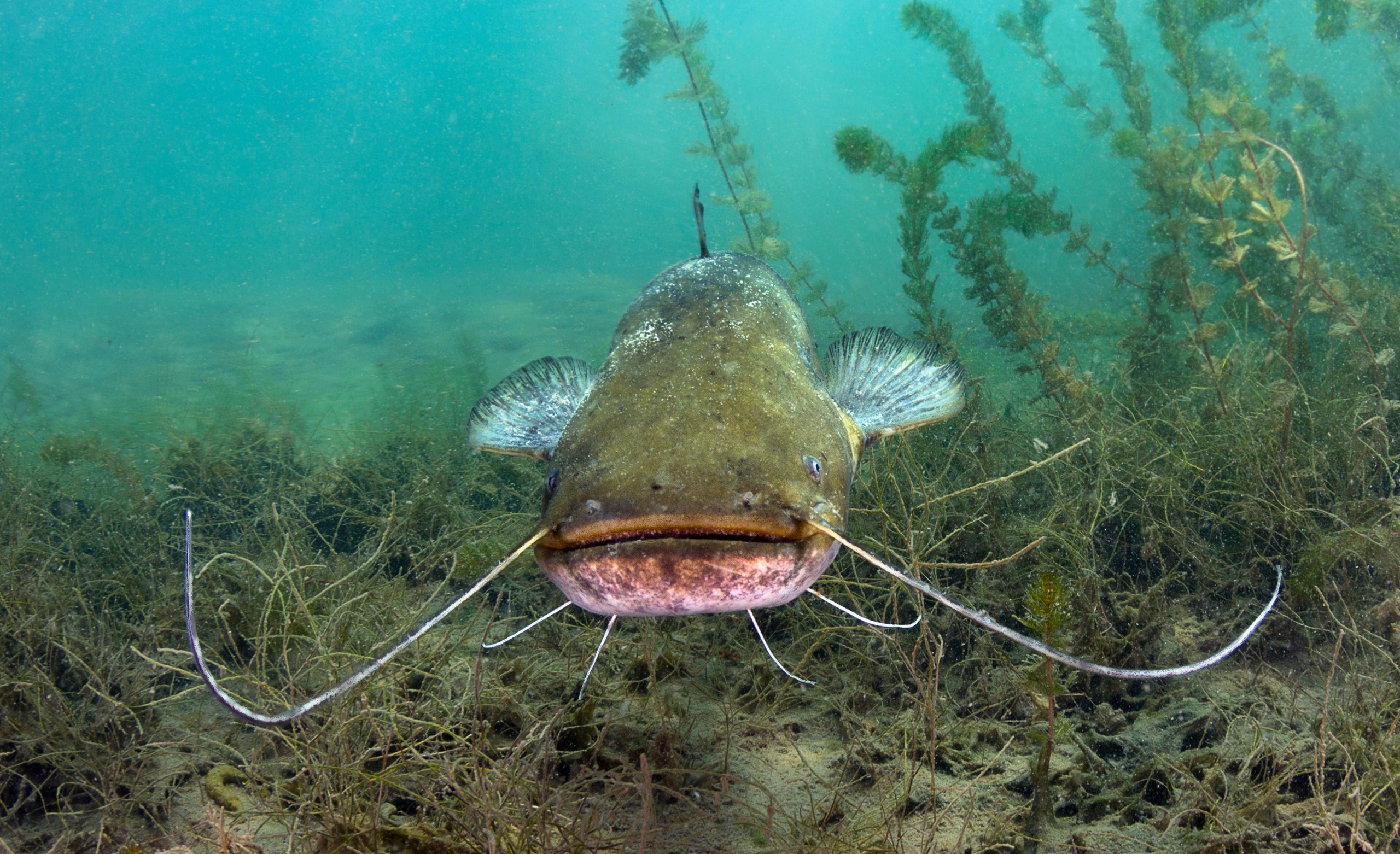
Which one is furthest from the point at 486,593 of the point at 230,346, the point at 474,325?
the point at 230,346

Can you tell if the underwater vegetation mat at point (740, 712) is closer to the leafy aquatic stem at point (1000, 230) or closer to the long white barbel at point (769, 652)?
the long white barbel at point (769, 652)

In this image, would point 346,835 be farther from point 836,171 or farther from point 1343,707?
point 836,171

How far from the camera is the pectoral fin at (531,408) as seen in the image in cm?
269

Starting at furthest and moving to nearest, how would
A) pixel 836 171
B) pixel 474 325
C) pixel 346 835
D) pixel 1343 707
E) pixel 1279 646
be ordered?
pixel 836 171 < pixel 474 325 < pixel 1279 646 < pixel 1343 707 < pixel 346 835

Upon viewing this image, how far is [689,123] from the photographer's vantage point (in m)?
105

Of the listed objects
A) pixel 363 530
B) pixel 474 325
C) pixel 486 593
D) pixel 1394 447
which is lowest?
pixel 474 325

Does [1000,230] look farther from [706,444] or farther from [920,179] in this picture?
[706,444]

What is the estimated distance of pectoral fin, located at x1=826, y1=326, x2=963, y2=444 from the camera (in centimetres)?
267

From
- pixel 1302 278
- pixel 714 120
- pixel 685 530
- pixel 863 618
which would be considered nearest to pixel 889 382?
pixel 863 618

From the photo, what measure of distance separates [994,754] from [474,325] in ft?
64.5

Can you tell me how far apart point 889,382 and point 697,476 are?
61.5 inches

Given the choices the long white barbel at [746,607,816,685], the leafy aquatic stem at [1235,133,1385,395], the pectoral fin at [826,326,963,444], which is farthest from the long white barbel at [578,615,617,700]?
the leafy aquatic stem at [1235,133,1385,395]

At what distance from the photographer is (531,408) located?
3045mm

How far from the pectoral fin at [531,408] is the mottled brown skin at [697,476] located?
48 centimetres
